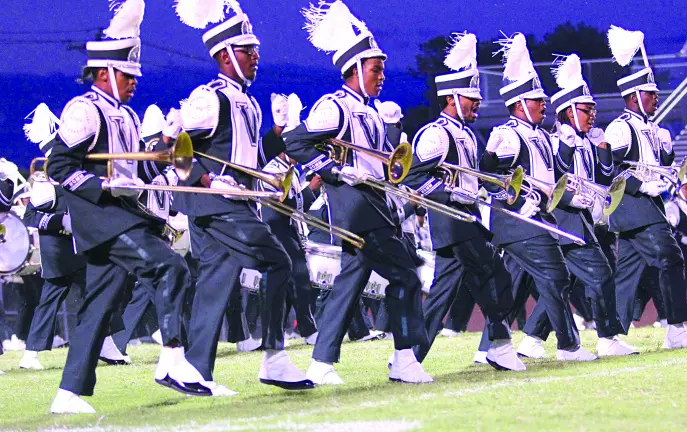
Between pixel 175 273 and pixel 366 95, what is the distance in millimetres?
1993

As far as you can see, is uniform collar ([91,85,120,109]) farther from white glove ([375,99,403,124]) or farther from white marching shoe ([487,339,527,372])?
white glove ([375,99,403,124])

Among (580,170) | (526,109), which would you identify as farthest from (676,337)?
(526,109)

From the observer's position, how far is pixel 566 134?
1155cm

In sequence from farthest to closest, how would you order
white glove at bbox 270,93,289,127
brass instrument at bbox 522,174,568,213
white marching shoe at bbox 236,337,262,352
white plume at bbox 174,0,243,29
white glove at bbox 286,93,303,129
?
white glove at bbox 286,93,303,129 → white marching shoe at bbox 236,337,262,352 → brass instrument at bbox 522,174,568,213 → white glove at bbox 270,93,289,127 → white plume at bbox 174,0,243,29

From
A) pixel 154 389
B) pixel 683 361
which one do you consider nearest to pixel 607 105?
pixel 683 361

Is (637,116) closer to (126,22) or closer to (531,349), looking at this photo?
(531,349)

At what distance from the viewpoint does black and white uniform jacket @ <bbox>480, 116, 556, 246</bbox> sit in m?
10.3

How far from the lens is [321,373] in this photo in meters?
8.93

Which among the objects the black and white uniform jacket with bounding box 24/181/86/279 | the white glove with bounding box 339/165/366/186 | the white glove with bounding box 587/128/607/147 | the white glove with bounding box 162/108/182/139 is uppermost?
the white glove with bounding box 587/128/607/147

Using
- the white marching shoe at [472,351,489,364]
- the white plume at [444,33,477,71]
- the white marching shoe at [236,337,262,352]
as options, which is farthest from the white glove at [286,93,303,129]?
the white marching shoe at [472,351,489,364]

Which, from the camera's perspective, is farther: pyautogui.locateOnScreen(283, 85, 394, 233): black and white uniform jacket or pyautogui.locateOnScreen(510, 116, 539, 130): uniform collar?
pyautogui.locateOnScreen(510, 116, 539, 130): uniform collar

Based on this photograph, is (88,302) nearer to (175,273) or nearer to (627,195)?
(175,273)

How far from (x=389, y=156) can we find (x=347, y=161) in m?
0.26

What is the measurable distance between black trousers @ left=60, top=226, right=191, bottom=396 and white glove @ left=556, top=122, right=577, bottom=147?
4566mm
